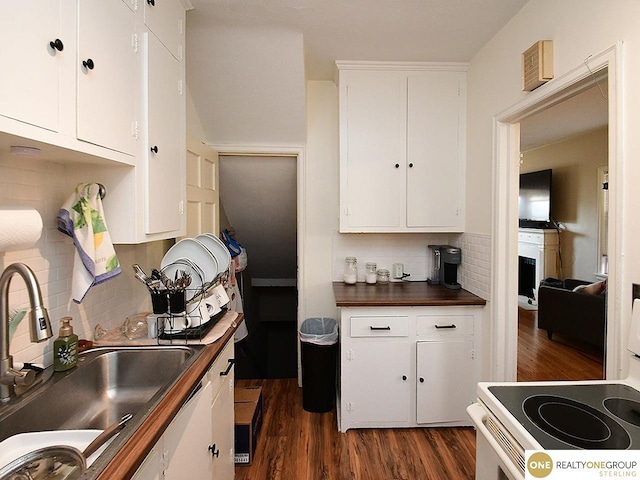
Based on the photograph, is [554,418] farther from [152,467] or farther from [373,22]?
[373,22]

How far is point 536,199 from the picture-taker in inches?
224

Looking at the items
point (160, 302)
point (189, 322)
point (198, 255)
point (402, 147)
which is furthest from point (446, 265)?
point (160, 302)

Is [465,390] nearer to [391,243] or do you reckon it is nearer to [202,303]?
[391,243]

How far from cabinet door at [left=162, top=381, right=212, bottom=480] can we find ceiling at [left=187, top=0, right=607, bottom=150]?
78.0 inches

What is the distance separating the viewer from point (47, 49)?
0.95 metres

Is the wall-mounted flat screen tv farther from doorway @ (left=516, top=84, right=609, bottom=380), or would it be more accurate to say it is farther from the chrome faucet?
the chrome faucet

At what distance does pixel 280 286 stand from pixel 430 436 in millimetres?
2733

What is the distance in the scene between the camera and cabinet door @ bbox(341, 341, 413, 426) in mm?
2406

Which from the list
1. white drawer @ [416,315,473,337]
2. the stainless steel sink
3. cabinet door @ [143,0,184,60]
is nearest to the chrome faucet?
the stainless steel sink

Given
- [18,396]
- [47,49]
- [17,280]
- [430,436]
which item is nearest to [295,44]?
[47,49]

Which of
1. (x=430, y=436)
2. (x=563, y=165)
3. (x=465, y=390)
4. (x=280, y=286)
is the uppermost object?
(x=563, y=165)

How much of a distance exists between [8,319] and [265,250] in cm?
322

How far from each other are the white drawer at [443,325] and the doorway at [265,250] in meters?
1.75
